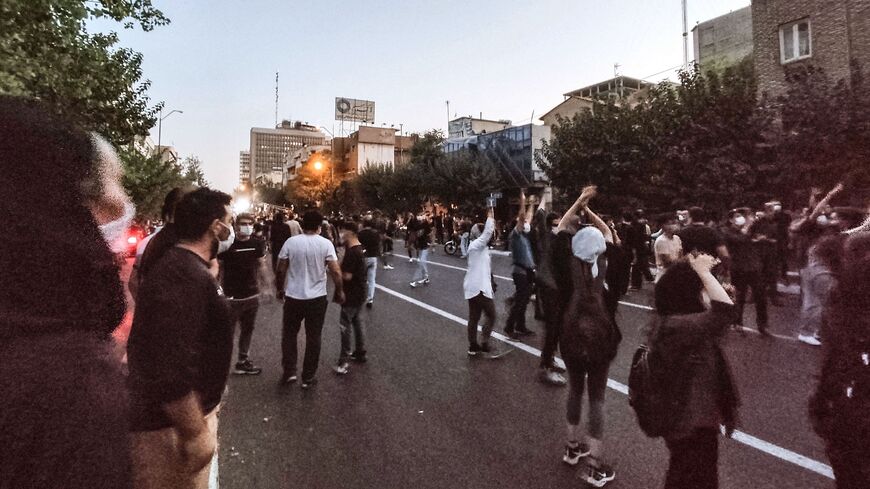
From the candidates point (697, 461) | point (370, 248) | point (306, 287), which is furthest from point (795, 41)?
point (697, 461)

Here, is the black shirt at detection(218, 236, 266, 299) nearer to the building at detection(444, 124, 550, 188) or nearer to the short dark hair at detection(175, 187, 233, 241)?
the short dark hair at detection(175, 187, 233, 241)

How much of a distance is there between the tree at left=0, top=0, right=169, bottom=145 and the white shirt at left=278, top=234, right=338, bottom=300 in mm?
2609

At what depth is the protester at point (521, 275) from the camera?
7973 millimetres

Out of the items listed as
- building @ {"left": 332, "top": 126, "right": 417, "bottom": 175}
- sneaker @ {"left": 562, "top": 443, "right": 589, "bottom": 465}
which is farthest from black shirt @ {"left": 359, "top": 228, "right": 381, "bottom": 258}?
building @ {"left": 332, "top": 126, "right": 417, "bottom": 175}

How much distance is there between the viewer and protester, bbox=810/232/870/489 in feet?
7.39

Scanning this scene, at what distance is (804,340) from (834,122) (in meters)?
9.73

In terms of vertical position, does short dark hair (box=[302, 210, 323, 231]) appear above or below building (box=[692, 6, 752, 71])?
below

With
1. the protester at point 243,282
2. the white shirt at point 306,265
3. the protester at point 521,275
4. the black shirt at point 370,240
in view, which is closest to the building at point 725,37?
the protester at point 521,275

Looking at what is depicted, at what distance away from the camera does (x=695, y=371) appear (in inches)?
104

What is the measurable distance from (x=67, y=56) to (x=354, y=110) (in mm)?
76661

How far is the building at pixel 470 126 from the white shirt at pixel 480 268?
51.5 m

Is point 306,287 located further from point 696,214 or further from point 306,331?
point 696,214

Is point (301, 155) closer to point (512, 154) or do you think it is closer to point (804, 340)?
point (512, 154)

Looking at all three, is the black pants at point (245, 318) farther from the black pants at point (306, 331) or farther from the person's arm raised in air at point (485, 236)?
the person's arm raised in air at point (485, 236)
